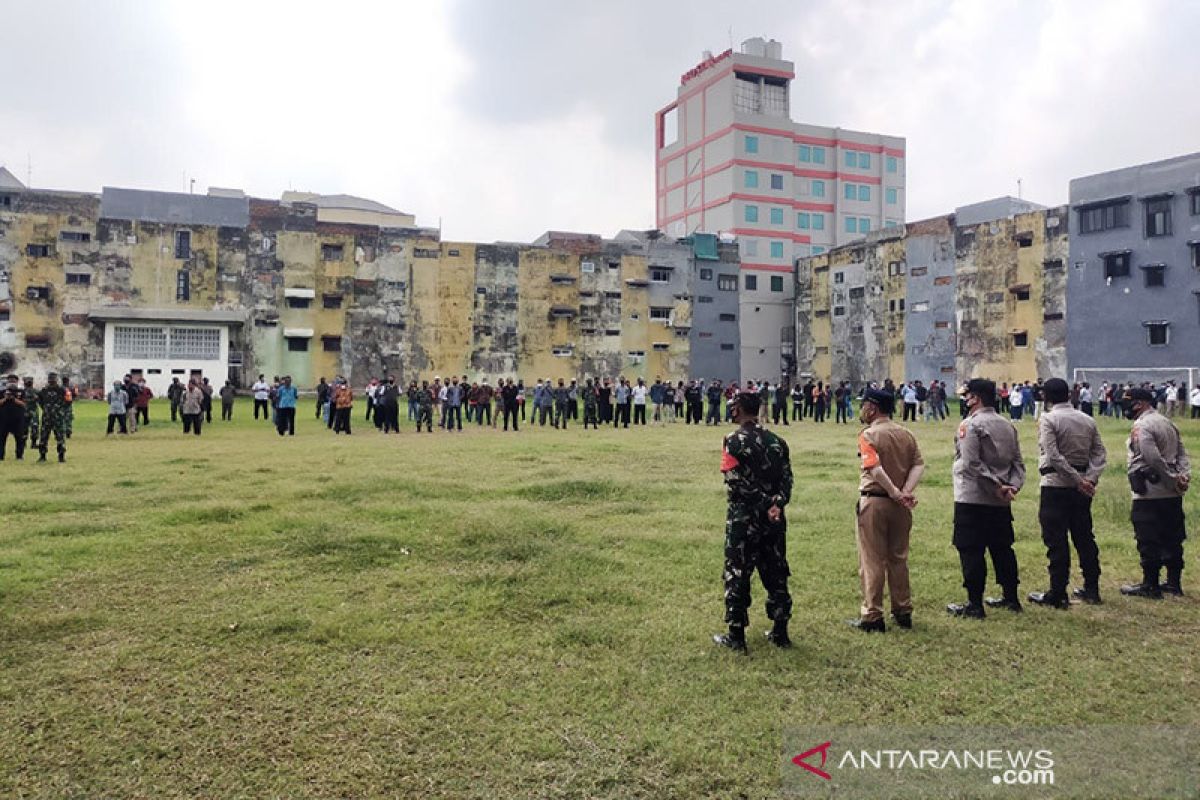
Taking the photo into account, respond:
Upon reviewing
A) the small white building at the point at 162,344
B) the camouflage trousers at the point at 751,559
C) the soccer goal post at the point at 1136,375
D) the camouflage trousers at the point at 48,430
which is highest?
the small white building at the point at 162,344

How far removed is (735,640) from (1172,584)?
4079 mm

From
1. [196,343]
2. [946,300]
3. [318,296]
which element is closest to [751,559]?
[196,343]

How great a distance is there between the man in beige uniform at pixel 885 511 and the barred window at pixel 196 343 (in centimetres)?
4711

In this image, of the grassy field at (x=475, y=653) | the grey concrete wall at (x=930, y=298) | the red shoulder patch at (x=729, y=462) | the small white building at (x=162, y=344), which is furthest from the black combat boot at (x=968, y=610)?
the grey concrete wall at (x=930, y=298)

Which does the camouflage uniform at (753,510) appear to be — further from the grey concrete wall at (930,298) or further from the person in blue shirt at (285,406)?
the grey concrete wall at (930,298)

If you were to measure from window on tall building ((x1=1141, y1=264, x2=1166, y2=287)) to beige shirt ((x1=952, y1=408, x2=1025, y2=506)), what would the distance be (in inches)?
1668

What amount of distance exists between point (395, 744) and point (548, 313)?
52677mm

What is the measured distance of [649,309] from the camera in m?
58.9

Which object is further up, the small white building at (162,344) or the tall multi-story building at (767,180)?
the tall multi-story building at (767,180)

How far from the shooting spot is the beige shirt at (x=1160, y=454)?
697cm

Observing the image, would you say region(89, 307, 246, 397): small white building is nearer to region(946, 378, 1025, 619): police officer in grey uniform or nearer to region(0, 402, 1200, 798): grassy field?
region(0, 402, 1200, 798): grassy field

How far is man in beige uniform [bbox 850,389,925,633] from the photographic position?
233 inches

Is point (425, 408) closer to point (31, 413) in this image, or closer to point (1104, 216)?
point (31, 413)

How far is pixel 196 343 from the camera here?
4703 centimetres
